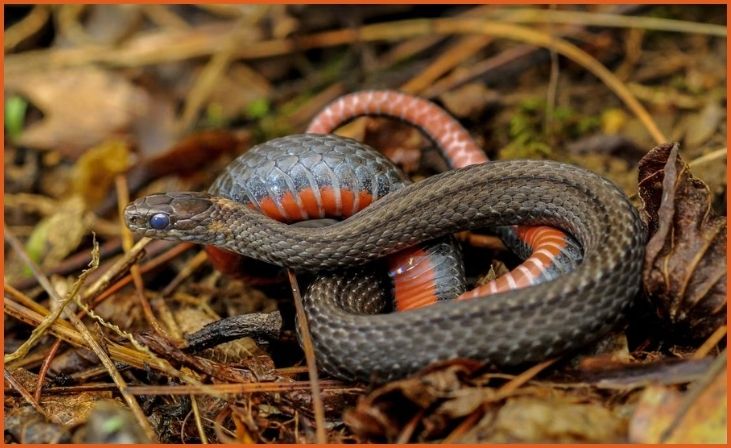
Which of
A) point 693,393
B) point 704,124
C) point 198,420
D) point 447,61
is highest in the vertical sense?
point 447,61

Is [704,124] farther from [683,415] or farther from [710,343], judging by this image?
[683,415]

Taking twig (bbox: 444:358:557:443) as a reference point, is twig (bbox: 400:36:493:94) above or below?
above

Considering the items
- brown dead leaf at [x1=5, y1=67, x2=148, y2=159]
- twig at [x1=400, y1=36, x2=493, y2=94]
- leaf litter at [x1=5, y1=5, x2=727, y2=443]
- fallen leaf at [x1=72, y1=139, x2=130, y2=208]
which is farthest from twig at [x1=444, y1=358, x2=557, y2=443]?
brown dead leaf at [x1=5, y1=67, x2=148, y2=159]

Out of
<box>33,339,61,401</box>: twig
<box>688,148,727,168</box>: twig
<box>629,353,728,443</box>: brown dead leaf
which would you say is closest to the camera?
<box>629,353,728,443</box>: brown dead leaf

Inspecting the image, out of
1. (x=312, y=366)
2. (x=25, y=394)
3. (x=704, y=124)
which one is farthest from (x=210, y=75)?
(x=704, y=124)

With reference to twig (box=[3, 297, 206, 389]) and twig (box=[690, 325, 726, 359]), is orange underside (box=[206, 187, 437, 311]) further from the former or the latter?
twig (box=[690, 325, 726, 359])

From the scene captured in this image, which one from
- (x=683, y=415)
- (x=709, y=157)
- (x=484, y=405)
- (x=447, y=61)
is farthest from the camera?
(x=447, y=61)

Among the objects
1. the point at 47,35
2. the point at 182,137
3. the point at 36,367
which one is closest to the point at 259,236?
the point at 36,367
